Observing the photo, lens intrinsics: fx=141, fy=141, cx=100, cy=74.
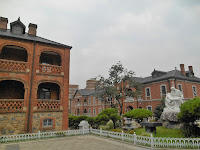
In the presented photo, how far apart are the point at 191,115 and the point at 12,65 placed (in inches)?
575

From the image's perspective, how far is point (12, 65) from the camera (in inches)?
509

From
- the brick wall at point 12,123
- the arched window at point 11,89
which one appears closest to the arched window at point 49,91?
the arched window at point 11,89

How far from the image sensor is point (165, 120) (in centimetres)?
1302

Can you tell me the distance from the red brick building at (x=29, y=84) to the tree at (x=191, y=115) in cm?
1040

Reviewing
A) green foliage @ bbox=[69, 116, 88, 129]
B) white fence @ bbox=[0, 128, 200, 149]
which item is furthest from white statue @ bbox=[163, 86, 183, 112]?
green foliage @ bbox=[69, 116, 88, 129]

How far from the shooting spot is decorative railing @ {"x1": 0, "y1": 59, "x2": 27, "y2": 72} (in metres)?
12.5

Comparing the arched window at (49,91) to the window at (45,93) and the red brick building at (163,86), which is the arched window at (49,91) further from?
the red brick building at (163,86)

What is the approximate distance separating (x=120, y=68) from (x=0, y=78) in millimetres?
16211

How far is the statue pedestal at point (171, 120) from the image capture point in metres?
11.8

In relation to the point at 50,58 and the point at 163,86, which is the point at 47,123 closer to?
the point at 50,58

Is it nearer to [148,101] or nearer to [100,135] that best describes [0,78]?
[100,135]

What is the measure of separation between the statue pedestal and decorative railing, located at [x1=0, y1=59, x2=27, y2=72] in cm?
1374

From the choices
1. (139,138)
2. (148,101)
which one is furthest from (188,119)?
(148,101)

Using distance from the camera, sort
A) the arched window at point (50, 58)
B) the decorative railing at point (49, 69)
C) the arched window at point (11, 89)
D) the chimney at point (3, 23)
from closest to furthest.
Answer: the arched window at point (11, 89), the decorative railing at point (49, 69), the chimney at point (3, 23), the arched window at point (50, 58)
